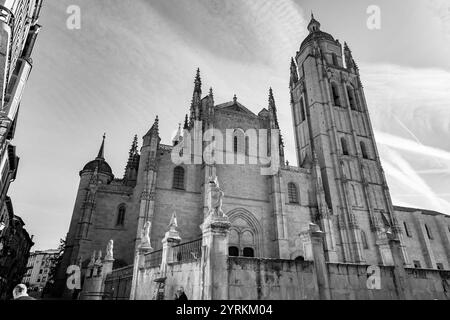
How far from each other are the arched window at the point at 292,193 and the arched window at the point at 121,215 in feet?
49.1

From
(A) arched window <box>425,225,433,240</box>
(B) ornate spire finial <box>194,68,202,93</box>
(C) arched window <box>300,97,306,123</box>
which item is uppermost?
(C) arched window <box>300,97,306,123</box>

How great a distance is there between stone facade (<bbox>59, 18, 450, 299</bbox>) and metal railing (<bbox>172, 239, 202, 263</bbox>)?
24.4ft

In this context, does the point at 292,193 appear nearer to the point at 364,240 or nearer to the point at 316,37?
the point at 364,240

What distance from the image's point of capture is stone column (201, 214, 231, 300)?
295 inches

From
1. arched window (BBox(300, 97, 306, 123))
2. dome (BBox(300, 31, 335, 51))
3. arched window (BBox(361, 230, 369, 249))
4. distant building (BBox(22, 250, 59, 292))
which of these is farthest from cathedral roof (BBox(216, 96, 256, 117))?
distant building (BBox(22, 250, 59, 292))

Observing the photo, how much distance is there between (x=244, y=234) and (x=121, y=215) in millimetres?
10250

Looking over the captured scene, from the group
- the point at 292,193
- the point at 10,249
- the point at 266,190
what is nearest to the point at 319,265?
the point at 266,190

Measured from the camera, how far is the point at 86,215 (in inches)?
815

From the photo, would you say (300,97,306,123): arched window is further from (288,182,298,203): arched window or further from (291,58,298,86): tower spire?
(288,182,298,203): arched window

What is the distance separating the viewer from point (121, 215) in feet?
73.4

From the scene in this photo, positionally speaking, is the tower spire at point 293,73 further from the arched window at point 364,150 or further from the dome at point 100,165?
the dome at point 100,165
